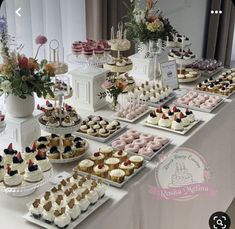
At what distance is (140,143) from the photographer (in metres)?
1.83

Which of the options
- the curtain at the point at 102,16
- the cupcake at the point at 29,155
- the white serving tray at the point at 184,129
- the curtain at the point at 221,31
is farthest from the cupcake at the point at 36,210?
the curtain at the point at 221,31

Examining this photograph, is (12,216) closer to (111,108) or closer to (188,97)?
(111,108)

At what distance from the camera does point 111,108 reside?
2.25m

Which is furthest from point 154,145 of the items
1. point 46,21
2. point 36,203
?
point 46,21

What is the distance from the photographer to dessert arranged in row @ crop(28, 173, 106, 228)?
136 centimetres

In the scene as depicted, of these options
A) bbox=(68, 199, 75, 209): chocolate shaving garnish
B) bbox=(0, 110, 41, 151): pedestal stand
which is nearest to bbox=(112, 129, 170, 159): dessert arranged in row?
bbox=(0, 110, 41, 151): pedestal stand

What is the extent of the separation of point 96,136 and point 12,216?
1.96 feet

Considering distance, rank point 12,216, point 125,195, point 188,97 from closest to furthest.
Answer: point 12,216 → point 125,195 → point 188,97

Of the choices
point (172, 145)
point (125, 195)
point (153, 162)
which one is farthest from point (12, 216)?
point (172, 145)

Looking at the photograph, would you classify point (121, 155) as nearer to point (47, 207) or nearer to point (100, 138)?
point (100, 138)

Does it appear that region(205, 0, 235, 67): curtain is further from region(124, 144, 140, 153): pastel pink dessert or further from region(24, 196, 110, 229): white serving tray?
region(24, 196, 110, 229): white serving tray

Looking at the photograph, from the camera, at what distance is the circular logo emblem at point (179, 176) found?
1.75 metres

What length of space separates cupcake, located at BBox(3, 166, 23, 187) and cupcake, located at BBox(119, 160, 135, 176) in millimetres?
365

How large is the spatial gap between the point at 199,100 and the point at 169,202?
69 centimetres
